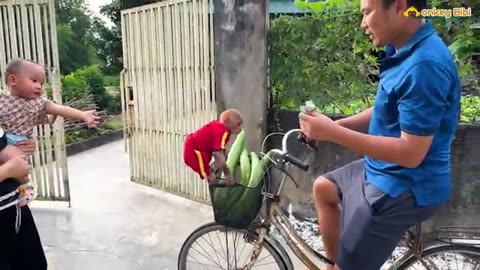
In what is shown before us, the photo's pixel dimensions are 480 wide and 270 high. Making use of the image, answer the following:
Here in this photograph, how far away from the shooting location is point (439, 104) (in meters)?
1.49

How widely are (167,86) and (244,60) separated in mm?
1104

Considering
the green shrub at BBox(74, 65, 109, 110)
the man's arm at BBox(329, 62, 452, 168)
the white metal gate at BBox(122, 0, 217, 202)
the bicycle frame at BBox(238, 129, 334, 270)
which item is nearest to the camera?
the man's arm at BBox(329, 62, 452, 168)

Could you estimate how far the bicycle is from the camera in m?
2.03

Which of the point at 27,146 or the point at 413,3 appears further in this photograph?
the point at 27,146

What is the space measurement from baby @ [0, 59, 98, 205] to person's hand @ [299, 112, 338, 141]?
116 centimetres

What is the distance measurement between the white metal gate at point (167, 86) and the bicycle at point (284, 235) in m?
1.97

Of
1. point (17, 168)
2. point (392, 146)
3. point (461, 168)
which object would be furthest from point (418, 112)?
point (461, 168)

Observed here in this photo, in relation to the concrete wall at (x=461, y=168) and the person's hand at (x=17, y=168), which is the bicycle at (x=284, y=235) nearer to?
the person's hand at (x=17, y=168)

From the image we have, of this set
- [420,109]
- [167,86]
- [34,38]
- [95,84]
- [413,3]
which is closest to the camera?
[420,109]

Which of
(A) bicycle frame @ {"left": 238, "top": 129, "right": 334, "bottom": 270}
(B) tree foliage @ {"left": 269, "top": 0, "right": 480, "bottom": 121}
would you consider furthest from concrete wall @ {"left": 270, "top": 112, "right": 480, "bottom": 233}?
(A) bicycle frame @ {"left": 238, "top": 129, "right": 334, "bottom": 270}

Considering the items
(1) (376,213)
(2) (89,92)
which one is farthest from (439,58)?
(2) (89,92)

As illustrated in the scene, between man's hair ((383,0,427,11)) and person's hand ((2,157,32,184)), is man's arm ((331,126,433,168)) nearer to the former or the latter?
man's hair ((383,0,427,11))

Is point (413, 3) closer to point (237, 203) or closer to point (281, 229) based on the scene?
point (237, 203)

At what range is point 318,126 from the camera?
166cm
